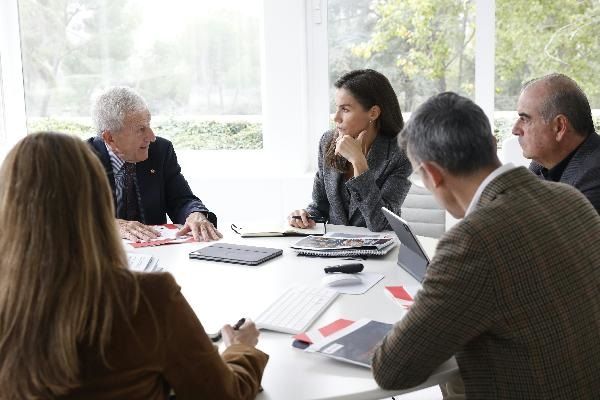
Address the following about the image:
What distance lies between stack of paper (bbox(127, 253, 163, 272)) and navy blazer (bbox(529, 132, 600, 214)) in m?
A: 1.50

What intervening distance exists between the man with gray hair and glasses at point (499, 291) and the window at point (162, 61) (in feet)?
10.1

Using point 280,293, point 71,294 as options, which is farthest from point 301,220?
point 71,294

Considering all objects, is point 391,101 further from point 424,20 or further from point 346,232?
point 424,20

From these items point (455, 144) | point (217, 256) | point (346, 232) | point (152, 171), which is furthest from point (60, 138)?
point (152, 171)

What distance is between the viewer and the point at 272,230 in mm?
2893

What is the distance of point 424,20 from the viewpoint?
13.5 ft

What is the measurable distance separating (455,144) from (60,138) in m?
0.80

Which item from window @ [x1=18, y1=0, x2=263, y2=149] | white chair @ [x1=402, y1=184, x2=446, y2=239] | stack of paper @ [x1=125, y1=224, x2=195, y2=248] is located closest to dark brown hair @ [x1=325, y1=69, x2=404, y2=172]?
white chair @ [x1=402, y1=184, x2=446, y2=239]

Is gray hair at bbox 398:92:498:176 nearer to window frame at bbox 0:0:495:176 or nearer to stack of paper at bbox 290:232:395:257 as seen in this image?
stack of paper at bbox 290:232:395:257

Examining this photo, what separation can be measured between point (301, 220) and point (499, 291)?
5.46ft

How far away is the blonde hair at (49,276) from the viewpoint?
1158 millimetres

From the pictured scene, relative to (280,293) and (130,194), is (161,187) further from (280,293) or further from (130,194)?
(280,293)

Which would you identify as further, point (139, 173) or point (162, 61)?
point (162, 61)

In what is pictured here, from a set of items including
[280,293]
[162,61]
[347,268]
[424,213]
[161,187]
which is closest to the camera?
[280,293]
